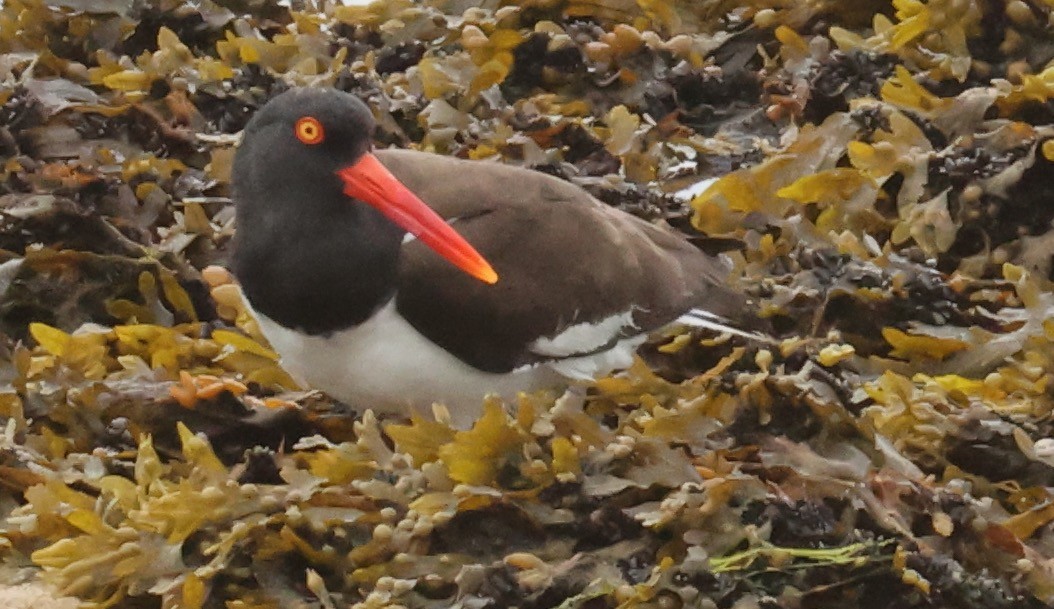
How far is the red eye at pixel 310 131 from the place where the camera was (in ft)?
9.54

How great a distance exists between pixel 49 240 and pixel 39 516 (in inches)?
38.0

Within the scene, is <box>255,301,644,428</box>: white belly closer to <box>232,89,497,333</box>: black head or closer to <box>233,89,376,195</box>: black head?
<box>232,89,497,333</box>: black head

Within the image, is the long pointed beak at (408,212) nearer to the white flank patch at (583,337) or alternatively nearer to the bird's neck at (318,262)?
the bird's neck at (318,262)

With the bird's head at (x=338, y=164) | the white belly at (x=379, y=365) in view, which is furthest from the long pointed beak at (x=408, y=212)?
the white belly at (x=379, y=365)

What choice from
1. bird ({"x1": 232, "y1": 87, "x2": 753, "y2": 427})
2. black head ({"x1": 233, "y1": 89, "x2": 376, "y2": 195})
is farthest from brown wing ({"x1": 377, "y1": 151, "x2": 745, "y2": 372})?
black head ({"x1": 233, "y1": 89, "x2": 376, "y2": 195})

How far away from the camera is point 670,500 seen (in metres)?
2.07

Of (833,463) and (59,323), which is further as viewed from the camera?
(59,323)

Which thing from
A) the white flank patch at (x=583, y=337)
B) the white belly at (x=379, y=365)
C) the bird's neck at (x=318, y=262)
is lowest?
the white flank patch at (x=583, y=337)

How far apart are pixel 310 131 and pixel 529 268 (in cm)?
51

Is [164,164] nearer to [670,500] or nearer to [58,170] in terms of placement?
[58,170]

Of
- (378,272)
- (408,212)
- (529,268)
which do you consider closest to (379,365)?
(378,272)

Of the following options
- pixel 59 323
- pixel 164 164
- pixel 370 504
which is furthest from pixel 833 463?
pixel 164 164

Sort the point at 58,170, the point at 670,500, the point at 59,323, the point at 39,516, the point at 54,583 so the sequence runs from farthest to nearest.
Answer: the point at 58,170
the point at 59,323
the point at 39,516
the point at 54,583
the point at 670,500

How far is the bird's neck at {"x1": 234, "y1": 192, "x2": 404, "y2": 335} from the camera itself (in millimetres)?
2881
